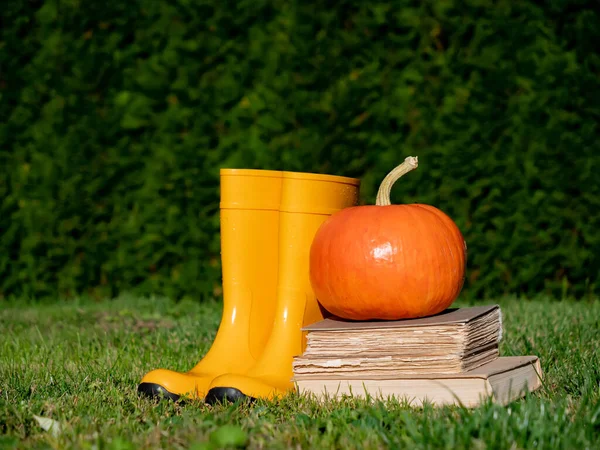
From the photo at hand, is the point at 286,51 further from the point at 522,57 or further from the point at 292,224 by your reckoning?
the point at 292,224

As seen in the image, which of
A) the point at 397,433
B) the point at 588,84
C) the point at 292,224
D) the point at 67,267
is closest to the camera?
the point at 397,433

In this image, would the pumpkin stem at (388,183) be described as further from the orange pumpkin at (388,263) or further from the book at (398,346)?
the book at (398,346)

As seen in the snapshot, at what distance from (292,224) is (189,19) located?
9.27ft

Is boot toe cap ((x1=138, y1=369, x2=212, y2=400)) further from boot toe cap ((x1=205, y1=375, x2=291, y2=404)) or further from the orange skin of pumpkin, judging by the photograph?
the orange skin of pumpkin

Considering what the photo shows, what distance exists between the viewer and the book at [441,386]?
2.27 metres

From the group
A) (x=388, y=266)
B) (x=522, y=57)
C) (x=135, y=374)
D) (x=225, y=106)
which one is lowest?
(x=135, y=374)

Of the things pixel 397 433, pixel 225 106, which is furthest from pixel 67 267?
pixel 397 433

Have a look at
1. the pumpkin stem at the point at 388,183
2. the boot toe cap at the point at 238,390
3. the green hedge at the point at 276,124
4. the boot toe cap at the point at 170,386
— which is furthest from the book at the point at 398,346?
the green hedge at the point at 276,124

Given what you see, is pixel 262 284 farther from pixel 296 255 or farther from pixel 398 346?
pixel 398 346

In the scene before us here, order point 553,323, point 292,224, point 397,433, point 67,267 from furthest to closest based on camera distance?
point 67,267
point 553,323
point 292,224
point 397,433

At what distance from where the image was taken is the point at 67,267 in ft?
17.2

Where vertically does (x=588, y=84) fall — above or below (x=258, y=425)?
above

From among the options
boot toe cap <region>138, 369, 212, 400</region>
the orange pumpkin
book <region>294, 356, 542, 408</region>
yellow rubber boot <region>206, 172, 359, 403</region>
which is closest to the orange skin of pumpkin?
the orange pumpkin

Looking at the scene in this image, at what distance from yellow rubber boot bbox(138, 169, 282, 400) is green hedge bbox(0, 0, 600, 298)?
2033 millimetres
